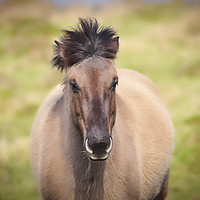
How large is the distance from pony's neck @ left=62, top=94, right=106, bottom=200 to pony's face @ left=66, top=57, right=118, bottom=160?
14.7 inches

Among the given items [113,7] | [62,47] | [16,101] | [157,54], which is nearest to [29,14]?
[113,7]

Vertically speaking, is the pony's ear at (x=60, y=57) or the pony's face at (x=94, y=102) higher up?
the pony's ear at (x=60, y=57)

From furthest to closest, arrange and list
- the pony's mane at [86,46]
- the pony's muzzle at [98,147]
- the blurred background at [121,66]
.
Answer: the blurred background at [121,66], the pony's mane at [86,46], the pony's muzzle at [98,147]

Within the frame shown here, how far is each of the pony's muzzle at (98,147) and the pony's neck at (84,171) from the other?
0.61 m

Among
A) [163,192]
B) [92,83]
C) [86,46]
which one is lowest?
[163,192]

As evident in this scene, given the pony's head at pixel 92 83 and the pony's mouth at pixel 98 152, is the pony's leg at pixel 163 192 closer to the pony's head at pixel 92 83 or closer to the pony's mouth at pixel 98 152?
the pony's head at pixel 92 83

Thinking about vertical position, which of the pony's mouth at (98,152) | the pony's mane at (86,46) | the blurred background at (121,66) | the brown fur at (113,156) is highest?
the blurred background at (121,66)

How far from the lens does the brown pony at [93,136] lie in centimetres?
365

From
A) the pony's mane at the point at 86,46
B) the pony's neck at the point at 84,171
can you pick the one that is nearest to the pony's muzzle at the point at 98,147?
the pony's neck at the point at 84,171

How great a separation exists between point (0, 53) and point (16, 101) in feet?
39.4

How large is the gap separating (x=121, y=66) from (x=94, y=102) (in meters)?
13.1

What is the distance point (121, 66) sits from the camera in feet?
54.3

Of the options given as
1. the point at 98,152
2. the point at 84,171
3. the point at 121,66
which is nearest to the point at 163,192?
the point at 84,171

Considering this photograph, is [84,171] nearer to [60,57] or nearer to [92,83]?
[92,83]
